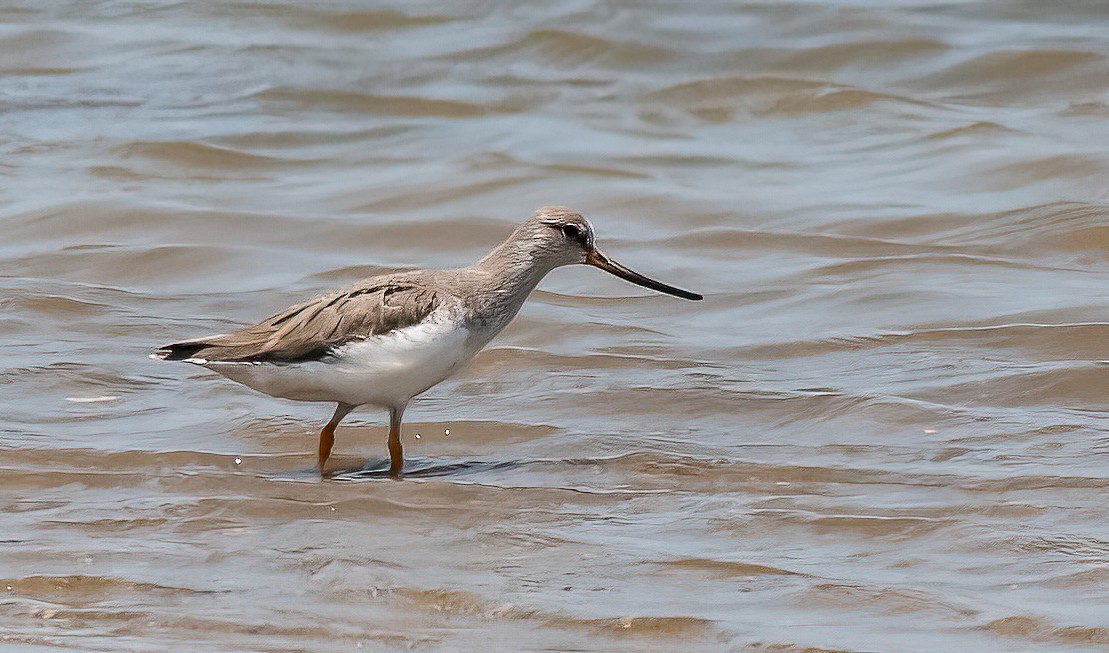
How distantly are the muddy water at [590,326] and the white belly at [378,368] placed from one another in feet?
1.27

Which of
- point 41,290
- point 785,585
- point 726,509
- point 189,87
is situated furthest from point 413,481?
point 189,87

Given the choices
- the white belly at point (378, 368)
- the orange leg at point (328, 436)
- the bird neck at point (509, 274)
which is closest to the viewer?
the white belly at point (378, 368)

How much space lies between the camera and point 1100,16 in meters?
15.6

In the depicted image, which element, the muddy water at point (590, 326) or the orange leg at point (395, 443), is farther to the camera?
the orange leg at point (395, 443)

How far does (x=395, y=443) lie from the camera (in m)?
6.96

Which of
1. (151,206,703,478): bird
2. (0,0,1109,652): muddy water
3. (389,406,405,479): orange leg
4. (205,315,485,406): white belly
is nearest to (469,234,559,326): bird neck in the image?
(151,206,703,478): bird

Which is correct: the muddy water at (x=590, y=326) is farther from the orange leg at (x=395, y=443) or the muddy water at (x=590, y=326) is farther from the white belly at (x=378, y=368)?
the white belly at (x=378, y=368)

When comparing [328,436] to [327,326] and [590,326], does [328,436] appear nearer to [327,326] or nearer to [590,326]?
[327,326]

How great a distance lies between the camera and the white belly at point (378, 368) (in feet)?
21.8

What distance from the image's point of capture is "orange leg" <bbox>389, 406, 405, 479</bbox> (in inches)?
273

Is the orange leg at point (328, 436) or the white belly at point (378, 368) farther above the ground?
the white belly at point (378, 368)

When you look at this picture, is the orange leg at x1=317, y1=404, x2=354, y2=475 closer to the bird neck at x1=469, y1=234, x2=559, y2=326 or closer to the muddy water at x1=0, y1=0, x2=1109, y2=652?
the muddy water at x1=0, y1=0, x2=1109, y2=652

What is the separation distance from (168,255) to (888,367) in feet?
15.2

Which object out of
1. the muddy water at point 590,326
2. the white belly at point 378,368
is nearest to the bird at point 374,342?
the white belly at point 378,368
